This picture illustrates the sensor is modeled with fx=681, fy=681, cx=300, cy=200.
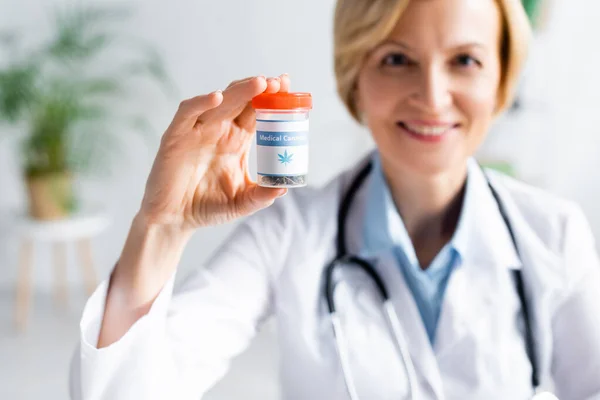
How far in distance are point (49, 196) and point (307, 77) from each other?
1.30m

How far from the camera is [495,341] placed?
1.23 metres

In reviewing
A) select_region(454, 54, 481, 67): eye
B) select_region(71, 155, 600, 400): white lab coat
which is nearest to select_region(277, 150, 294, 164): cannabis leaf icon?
select_region(71, 155, 600, 400): white lab coat

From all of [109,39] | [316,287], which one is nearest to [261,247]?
[316,287]

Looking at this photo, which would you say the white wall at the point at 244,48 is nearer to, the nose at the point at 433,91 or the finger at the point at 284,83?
the nose at the point at 433,91

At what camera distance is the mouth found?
1.26 m

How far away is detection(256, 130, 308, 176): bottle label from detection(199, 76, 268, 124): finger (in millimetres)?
56

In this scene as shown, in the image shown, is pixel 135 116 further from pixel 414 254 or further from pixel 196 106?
pixel 196 106

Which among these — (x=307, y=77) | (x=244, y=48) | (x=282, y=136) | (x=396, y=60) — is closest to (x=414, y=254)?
(x=396, y=60)

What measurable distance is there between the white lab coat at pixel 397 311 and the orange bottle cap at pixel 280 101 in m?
0.37

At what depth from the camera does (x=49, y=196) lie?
3061mm

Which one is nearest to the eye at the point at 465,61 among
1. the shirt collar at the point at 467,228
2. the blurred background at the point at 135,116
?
the shirt collar at the point at 467,228

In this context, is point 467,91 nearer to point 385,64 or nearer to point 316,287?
point 385,64

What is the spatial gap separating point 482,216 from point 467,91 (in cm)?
26

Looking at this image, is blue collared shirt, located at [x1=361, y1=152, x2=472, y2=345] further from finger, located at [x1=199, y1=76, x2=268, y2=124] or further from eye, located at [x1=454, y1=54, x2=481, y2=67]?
finger, located at [x1=199, y1=76, x2=268, y2=124]
